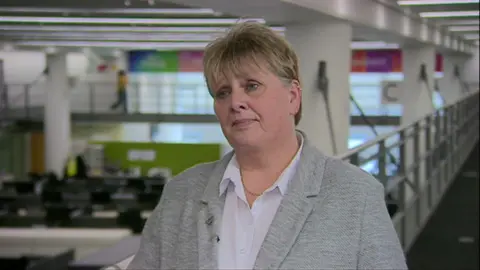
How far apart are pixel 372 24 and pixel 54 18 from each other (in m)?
4.06

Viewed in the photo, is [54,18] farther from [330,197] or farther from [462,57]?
[462,57]

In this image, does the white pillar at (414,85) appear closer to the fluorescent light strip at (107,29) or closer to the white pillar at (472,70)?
the fluorescent light strip at (107,29)

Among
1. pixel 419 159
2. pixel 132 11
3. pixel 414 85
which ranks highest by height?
pixel 132 11

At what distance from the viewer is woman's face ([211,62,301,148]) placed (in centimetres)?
138

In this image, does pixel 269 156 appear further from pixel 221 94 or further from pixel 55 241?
pixel 55 241

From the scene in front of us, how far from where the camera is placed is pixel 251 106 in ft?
4.54

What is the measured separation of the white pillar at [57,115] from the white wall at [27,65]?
1.40 m

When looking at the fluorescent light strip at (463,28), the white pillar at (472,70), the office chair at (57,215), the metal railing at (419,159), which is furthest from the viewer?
the white pillar at (472,70)

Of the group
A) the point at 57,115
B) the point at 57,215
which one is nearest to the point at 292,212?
the point at 57,215

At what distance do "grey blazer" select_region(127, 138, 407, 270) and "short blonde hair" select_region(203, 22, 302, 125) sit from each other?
182 mm

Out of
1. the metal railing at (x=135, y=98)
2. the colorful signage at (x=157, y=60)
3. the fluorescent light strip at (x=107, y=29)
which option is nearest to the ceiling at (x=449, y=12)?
the fluorescent light strip at (x=107, y=29)

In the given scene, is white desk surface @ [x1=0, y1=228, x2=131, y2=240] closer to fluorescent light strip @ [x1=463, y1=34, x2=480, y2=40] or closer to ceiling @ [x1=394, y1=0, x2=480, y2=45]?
ceiling @ [x1=394, y1=0, x2=480, y2=45]

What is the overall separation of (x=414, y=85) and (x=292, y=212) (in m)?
10.2

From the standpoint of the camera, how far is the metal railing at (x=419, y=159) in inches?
180
